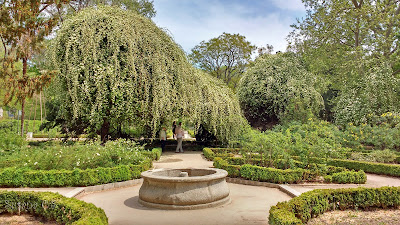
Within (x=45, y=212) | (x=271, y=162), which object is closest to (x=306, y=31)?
(x=271, y=162)

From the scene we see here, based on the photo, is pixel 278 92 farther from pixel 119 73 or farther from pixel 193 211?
pixel 193 211

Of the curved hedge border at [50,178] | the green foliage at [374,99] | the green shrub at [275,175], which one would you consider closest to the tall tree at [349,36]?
the green foliage at [374,99]

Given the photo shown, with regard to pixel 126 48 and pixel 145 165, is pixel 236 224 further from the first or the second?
pixel 126 48

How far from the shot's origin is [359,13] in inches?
802

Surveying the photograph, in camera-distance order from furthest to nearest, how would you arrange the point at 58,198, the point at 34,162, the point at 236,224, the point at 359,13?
the point at 359,13 < the point at 34,162 < the point at 58,198 < the point at 236,224

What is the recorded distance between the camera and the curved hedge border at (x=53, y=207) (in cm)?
459

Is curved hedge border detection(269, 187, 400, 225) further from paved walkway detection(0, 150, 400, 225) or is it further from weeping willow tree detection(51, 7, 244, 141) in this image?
weeping willow tree detection(51, 7, 244, 141)

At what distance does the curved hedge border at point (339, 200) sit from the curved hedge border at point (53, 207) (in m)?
2.94

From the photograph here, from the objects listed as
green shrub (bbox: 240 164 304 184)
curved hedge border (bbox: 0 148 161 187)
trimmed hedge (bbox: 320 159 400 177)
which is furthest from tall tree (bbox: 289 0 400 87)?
curved hedge border (bbox: 0 148 161 187)

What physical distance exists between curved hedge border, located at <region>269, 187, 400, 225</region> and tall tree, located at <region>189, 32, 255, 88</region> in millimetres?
27103

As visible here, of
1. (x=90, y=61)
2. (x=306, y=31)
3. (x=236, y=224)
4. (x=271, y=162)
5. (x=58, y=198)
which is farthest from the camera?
(x=306, y=31)

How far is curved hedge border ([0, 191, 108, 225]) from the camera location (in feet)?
15.1

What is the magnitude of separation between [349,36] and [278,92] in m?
7.23

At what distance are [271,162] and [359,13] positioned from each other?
1570 centimetres
